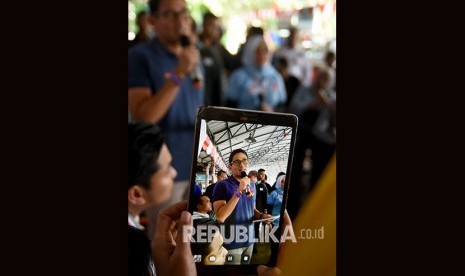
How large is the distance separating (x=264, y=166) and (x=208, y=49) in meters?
1.18

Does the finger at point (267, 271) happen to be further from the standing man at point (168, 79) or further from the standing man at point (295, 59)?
the standing man at point (295, 59)

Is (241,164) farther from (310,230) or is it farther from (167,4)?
(167,4)

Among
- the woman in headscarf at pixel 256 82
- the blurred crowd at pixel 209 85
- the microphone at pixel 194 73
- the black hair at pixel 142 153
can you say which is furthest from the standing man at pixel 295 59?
the black hair at pixel 142 153

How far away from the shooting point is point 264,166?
3.26 ft

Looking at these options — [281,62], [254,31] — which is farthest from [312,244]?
[281,62]

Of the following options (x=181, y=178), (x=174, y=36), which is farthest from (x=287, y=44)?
(x=181, y=178)

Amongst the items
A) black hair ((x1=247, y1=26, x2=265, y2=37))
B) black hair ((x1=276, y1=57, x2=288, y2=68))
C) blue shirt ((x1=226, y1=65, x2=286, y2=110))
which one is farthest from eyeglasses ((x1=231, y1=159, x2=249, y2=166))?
black hair ((x1=276, y1=57, x2=288, y2=68))

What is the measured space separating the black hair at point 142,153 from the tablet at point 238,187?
0.21 meters

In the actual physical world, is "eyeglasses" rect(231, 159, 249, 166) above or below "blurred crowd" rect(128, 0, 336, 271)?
below

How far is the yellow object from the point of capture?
3.47 ft

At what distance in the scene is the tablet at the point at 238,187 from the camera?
0.97 meters

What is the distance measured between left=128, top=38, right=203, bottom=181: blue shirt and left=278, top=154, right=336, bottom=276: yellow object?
35 cm

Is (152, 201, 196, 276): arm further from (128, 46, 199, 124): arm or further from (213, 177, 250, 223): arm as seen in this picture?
(128, 46, 199, 124): arm

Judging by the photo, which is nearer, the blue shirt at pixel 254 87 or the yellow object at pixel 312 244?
the yellow object at pixel 312 244
